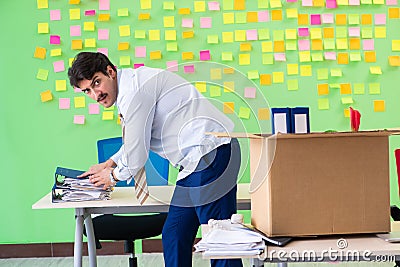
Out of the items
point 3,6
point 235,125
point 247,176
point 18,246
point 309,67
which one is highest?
point 3,6

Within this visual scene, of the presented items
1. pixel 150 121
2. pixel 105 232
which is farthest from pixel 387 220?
pixel 105 232

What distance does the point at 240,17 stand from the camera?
4.41 m

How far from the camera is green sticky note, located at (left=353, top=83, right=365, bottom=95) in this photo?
4.45 m

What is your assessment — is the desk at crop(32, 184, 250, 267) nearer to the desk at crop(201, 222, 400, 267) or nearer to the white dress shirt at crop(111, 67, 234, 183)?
the white dress shirt at crop(111, 67, 234, 183)

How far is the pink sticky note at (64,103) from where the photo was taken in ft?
14.6

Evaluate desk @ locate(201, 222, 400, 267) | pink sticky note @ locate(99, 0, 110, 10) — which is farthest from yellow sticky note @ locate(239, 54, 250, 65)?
desk @ locate(201, 222, 400, 267)

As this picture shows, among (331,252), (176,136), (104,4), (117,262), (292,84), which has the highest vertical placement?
(104,4)

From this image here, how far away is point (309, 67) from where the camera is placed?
14.5 ft

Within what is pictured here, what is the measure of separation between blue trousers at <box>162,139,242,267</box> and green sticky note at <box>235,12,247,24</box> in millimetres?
1796

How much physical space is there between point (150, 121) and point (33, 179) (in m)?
2.04

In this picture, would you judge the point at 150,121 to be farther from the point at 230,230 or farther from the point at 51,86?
the point at 51,86

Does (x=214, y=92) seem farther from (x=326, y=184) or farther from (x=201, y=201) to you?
(x=326, y=184)

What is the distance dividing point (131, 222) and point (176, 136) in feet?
3.28

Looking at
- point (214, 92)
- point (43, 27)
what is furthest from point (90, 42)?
point (214, 92)
